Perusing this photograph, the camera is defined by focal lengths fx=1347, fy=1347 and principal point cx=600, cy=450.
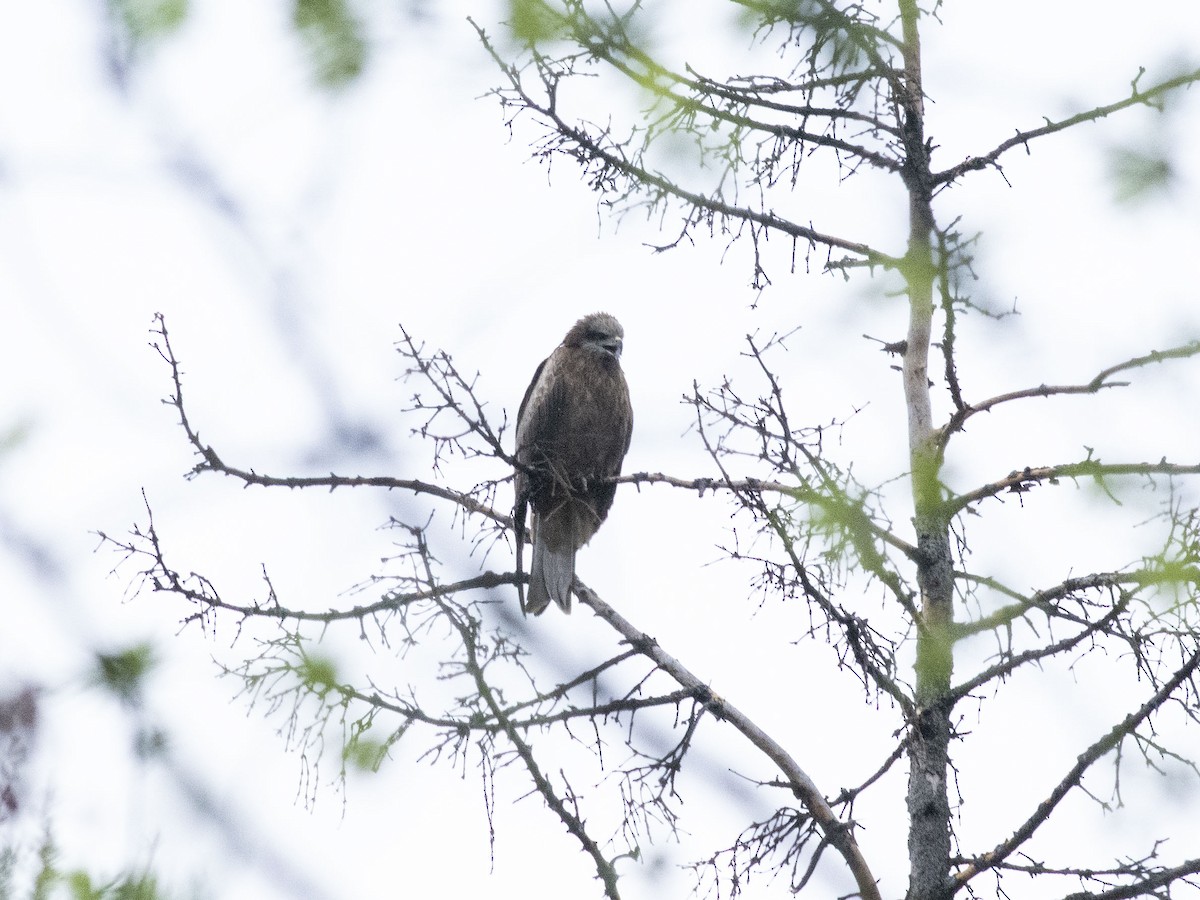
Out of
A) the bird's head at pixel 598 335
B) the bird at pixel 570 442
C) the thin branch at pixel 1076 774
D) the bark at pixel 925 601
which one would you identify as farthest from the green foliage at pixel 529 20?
the bird's head at pixel 598 335

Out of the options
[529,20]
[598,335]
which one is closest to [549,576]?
[598,335]

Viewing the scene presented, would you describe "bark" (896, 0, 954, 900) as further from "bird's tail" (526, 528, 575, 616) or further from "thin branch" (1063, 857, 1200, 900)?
"bird's tail" (526, 528, 575, 616)

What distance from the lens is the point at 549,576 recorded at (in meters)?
5.59

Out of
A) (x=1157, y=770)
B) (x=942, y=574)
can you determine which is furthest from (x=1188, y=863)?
(x=942, y=574)

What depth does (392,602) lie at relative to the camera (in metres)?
4.18

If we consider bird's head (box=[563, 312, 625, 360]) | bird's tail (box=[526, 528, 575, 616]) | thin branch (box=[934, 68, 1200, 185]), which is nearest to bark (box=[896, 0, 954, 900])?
thin branch (box=[934, 68, 1200, 185])

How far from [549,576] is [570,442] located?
81 cm

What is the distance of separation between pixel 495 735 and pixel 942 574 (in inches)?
58.1

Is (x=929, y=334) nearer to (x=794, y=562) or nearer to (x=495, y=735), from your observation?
(x=794, y=562)

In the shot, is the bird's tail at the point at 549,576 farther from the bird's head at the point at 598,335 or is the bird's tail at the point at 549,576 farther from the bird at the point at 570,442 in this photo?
the bird's head at the point at 598,335

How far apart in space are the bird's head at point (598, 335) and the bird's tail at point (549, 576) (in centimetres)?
131

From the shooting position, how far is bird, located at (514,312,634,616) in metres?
5.61

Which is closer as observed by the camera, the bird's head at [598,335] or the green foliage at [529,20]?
the green foliage at [529,20]

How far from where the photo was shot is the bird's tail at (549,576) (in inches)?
220
